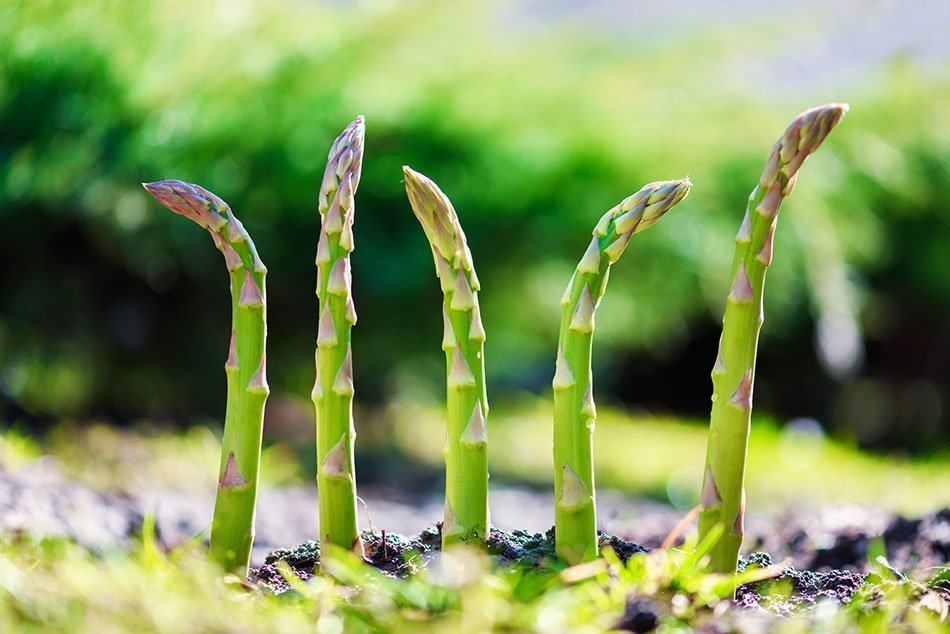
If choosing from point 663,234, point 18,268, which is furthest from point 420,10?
point 18,268

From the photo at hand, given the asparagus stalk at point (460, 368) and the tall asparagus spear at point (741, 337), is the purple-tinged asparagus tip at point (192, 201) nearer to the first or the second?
the asparagus stalk at point (460, 368)

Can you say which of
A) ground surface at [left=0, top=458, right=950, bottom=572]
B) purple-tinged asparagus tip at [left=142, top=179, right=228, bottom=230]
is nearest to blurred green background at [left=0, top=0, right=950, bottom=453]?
ground surface at [left=0, top=458, right=950, bottom=572]

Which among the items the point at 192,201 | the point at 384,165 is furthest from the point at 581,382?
the point at 384,165

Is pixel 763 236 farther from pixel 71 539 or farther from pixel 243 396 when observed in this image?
pixel 71 539

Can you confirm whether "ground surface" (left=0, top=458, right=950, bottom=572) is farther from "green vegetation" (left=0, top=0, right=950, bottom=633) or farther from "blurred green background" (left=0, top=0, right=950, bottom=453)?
"blurred green background" (left=0, top=0, right=950, bottom=453)

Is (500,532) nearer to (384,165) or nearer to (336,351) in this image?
(336,351)

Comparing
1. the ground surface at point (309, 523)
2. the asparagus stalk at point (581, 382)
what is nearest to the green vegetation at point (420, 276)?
the asparagus stalk at point (581, 382)
